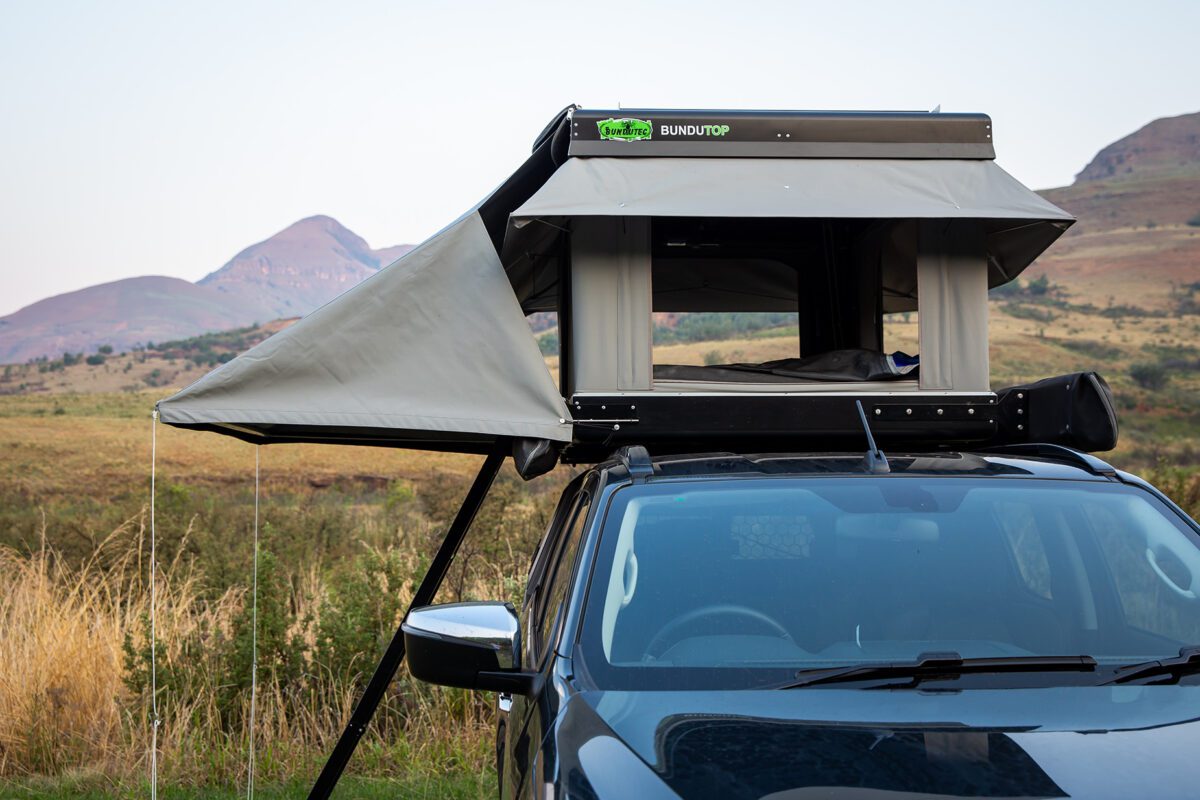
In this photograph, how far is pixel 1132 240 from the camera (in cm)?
8806

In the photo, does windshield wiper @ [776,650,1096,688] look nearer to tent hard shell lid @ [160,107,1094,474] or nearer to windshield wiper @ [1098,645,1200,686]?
windshield wiper @ [1098,645,1200,686]

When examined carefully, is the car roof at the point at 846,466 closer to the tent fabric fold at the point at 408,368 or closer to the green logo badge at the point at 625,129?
the tent fabric fold at the point at 408,368

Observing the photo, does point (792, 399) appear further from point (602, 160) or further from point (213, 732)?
point (213, 732)

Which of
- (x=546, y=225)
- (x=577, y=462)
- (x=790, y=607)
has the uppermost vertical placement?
(x=546, y=225)

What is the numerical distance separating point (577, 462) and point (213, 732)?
3.28 metres

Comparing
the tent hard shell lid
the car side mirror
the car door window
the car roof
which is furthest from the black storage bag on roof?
the car side mirror

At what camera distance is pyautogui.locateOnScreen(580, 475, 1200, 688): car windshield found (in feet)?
8.87

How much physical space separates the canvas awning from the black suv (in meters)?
1.01

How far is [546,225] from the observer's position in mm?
4387

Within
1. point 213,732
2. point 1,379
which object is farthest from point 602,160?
point 1,379

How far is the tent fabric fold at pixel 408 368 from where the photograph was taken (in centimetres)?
415

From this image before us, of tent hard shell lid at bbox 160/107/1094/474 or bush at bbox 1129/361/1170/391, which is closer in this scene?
tent hard shell lid at bbox 160/107/1094/474

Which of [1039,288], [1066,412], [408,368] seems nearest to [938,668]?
[1066,412]

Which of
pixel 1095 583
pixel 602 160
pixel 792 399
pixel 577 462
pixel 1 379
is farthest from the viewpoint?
pixel 1 379
